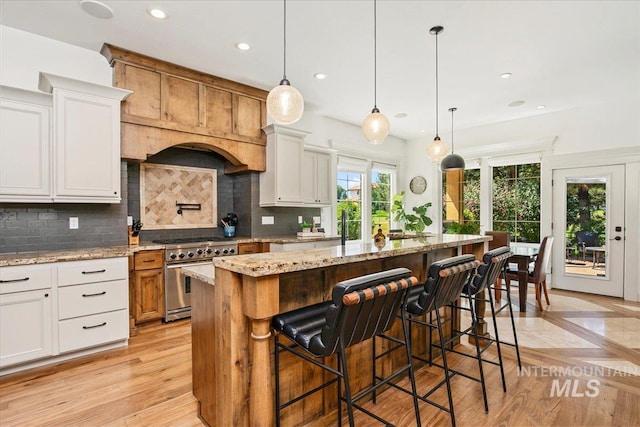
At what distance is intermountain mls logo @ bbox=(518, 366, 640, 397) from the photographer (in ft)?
7.68

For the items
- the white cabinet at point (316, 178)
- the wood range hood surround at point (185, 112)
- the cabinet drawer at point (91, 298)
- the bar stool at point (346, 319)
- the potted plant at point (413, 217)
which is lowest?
the cabinet drawer at point (91, 298)

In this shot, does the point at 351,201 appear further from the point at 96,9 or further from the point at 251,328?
the point at 251,328

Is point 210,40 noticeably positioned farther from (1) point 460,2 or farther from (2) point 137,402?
(2) point 137,402

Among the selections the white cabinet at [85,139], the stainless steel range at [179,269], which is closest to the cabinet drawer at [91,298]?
the stainless steel range at [179,269]

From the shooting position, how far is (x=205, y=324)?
1905 millimetres

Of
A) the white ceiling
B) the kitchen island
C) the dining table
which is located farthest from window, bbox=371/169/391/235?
the kitchen island

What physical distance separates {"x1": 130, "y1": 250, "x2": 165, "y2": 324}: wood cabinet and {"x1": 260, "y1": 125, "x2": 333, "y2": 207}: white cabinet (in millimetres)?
1675

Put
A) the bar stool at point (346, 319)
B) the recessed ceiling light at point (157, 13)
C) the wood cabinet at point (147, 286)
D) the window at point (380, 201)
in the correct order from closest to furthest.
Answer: the bar stool at point (346, 319) → the recessed ceiling light at point (157, 13) → the wood cabinet at point (147, 286) → the window at point (380, 201)

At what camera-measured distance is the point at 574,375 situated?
8.45 feet

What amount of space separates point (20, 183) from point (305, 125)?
3726 mm

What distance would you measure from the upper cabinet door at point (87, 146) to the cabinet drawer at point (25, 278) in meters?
0.69

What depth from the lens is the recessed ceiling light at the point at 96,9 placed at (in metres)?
2.66

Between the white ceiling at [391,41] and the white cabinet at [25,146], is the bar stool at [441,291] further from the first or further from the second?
the white cabinet at [25,146]

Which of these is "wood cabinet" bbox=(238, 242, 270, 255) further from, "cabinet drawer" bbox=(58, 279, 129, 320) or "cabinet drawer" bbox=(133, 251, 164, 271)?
"cabinet drawer" bbox=(58, 279, 129, 320)
